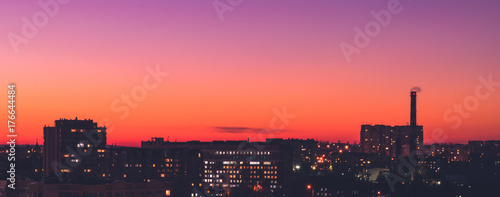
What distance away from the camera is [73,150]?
96688mm

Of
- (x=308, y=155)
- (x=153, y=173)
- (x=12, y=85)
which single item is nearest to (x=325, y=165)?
Answer: (x=308, y=155)

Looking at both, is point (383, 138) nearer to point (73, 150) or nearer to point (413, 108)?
point (413, 108)

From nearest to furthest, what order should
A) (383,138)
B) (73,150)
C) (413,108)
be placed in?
(73,150) → (413,108) → (383,138)

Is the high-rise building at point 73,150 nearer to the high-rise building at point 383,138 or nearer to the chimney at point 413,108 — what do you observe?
the chimney at point 413,108

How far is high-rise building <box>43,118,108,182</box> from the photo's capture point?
309ft

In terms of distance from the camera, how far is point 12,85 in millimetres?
35906

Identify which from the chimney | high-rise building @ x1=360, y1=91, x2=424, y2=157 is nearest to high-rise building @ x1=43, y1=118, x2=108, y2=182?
the chimney

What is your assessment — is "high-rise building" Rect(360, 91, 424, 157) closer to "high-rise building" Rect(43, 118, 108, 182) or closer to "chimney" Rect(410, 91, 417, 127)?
"chimney" Rect(410, 91, 417, 127)

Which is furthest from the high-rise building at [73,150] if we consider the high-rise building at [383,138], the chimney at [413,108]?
the high-rise building at [383,138]

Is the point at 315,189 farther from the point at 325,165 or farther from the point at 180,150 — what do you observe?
the point at 325,165

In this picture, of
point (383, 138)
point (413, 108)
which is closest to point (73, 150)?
point (413, 108)

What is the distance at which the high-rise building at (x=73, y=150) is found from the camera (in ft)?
309

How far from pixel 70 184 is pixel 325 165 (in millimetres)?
95036

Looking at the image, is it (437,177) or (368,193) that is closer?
(368,193)
